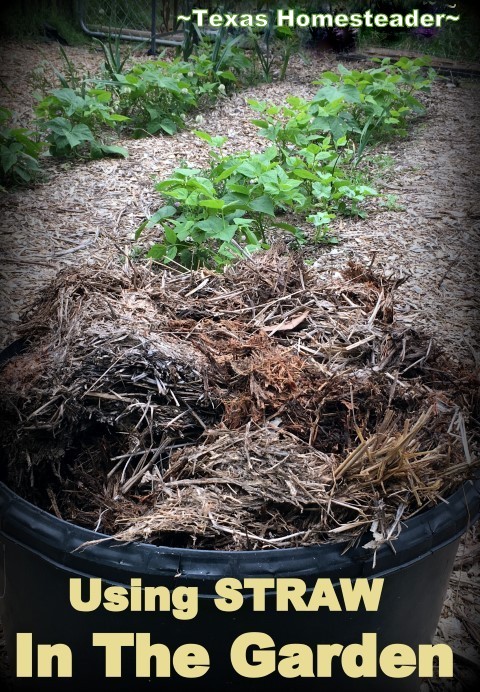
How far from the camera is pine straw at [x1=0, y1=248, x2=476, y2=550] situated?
1.21 m

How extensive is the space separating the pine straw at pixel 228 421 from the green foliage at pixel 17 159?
282cm

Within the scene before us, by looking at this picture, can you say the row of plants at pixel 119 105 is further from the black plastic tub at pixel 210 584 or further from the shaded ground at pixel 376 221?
the black plastic tub at pixel 210 584

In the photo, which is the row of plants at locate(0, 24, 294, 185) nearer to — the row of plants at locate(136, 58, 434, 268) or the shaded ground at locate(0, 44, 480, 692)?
the shaded ground at locate(0, 44, 480, 692)

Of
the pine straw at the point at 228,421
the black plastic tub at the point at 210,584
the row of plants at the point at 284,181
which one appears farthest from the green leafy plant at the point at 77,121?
the black plastic tub at the point at 210,584

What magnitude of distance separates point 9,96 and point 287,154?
258 centimetres

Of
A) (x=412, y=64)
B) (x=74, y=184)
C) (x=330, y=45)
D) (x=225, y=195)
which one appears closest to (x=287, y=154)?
(x=225, y=195)

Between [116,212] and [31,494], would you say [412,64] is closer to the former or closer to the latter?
[116,212]

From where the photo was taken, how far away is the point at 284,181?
3.46 metres

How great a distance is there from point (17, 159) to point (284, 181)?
5.74 feet

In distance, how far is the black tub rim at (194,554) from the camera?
111 cm

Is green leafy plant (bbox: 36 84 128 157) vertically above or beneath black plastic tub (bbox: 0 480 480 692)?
above

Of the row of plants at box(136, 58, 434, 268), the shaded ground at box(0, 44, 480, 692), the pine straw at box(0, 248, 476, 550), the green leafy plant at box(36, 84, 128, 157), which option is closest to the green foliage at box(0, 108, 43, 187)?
the shaded ground at box(0, 44, 480, 692)

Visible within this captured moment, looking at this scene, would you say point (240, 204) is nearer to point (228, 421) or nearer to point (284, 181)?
point (284, 181)

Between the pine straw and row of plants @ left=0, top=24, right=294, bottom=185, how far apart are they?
3.03 metres
